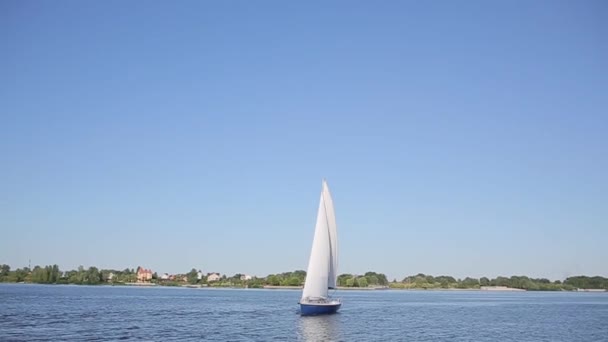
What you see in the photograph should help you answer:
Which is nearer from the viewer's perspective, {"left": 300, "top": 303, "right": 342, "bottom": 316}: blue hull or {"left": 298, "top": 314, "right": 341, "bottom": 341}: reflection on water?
{"left": 298, "top": 314, "right": 341, "bottom": 341}: reflection on water

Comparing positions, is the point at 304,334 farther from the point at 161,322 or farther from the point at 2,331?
the point at 2,331

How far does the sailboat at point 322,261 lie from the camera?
84438 mm

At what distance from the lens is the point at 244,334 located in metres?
62.9

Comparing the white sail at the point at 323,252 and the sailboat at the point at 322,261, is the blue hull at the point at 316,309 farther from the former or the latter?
the white sail at the point at 323,252

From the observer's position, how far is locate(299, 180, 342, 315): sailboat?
84.4 metres

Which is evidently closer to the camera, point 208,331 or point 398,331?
point 208,331

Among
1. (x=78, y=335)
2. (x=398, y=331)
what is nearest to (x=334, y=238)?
(x=398, y=331)

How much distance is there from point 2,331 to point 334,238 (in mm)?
42846

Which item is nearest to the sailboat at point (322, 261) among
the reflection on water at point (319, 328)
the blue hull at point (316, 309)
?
the blue hull at point (316, 309)

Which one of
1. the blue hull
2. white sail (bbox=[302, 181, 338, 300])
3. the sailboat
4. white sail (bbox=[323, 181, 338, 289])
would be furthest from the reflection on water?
white sail (bbox=[323, 181, 338, 289])

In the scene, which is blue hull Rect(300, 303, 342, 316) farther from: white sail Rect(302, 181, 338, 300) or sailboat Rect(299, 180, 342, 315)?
white sail Rect(302, 181, 338, 300)

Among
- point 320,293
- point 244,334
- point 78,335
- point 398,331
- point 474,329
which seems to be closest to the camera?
point 78,335

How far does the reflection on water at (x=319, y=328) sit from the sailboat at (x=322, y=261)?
1.85 metres

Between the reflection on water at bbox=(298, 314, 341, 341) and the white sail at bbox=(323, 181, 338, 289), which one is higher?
the white sail at bbox=(323, 181, 338, 289)
